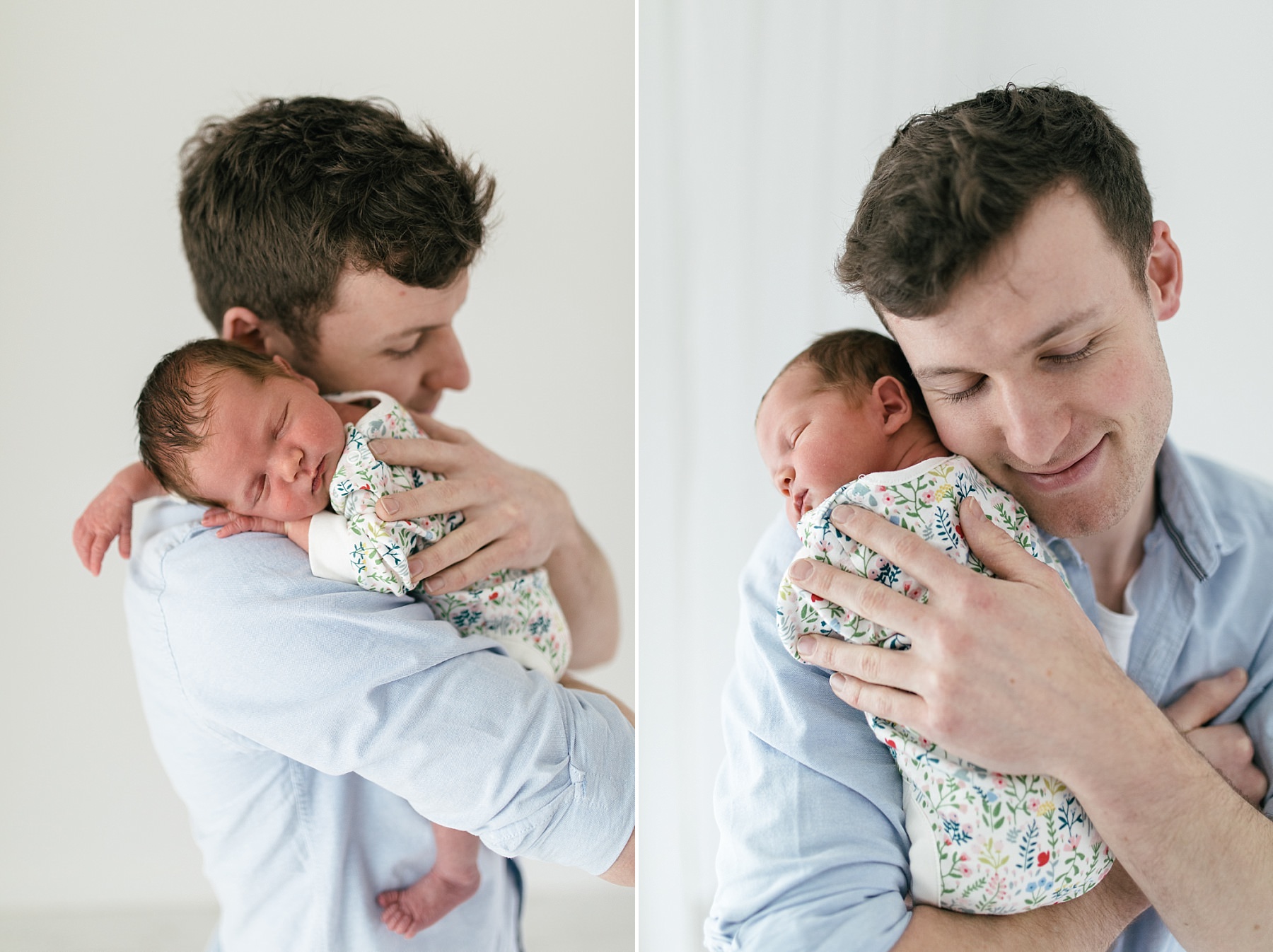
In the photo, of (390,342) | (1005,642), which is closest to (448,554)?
(390,342)

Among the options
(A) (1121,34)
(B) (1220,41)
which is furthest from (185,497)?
(B) (1220,41)

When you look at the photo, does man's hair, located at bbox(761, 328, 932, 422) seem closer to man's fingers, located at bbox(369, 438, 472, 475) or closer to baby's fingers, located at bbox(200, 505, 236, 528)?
man's fingers, located at bbox(369, 438, 472, 475)

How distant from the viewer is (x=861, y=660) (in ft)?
3.37

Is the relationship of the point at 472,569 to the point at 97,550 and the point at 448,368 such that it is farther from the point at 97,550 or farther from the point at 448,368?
the point at 97,550

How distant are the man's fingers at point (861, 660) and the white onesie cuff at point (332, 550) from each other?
1.95 ft

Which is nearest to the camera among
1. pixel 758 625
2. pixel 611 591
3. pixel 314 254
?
pixel 758 625

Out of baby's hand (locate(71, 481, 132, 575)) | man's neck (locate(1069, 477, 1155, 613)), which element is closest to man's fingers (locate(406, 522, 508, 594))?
baby's hand (locate(71, 481, 132, 575))

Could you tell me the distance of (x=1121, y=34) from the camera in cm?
160

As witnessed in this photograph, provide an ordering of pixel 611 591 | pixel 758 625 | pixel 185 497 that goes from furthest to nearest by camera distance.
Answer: pixel 611 591, pixel 185 497, pixel 758 625

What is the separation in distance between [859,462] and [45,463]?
234 cm

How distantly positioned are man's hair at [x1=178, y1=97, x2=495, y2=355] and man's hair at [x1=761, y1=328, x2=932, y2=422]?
60 centimetres

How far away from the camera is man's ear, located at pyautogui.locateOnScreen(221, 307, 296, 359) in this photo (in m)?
1.51

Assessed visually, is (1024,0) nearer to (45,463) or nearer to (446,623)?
(446,623)

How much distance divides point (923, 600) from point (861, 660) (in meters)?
0.11
